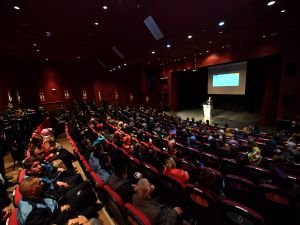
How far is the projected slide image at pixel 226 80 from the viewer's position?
39.5ft

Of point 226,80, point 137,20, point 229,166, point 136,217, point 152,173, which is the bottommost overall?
point 229,166

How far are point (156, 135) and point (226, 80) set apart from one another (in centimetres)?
990

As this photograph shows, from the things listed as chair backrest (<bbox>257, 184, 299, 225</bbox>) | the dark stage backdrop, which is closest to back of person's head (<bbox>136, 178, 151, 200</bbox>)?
chair backrest (<bbox>257, 184, 299, 225</bbox>)

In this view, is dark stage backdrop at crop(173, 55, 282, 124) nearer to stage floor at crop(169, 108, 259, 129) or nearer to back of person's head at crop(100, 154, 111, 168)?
stage floor at crop(169, 108, 259, 129)

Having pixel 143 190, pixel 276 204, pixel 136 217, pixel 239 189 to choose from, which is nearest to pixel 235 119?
pixel 239 189

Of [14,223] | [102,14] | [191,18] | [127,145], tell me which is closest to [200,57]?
[191,18]

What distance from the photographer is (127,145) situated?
480 centimetres

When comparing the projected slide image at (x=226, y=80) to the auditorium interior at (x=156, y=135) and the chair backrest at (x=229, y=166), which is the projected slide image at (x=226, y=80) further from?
the chair backrest at (x=229, y=166)

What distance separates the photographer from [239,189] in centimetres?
253

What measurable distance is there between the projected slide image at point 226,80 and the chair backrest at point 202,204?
1184 cm

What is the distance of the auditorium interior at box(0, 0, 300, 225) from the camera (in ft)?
6.88

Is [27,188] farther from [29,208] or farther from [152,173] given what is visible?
[152,173]

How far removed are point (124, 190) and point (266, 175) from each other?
8.17 feet

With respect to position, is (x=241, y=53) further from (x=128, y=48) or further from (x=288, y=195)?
(x=288, y=195)
